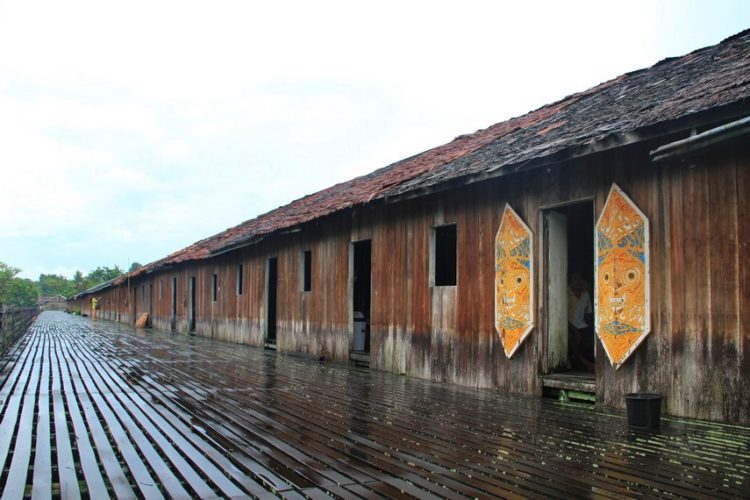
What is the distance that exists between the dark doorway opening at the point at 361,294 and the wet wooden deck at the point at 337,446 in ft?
15.2

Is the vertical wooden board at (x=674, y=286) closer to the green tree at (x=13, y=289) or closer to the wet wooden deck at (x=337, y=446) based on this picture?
the wet wooden deck at (x=337, y=446)

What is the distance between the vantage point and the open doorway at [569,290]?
793 centimetres

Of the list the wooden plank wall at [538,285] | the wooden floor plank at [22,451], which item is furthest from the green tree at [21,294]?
the wooden floor plank at [22,451]

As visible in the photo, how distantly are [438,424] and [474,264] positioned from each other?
3642 millimetres

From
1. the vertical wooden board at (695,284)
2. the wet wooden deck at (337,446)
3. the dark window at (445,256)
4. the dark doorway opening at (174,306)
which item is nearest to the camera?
the wet wooden deck at (337,446)

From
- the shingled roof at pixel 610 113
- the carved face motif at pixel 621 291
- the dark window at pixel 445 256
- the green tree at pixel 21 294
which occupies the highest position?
the shingled roof at pixel 610 113

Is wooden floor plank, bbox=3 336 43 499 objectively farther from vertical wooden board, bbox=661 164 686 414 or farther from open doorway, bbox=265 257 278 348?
open doorway, bbox=265 257 278 348

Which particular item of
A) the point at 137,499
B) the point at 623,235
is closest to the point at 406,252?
the point at 623,235

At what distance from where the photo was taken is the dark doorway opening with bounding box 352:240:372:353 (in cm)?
1302

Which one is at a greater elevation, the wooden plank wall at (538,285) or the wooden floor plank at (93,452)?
the wooden plank wall at (538,285)

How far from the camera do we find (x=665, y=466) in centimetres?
427

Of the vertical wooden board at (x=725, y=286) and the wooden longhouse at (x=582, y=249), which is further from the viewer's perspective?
the wooden longhouse at (x=582, y=249)

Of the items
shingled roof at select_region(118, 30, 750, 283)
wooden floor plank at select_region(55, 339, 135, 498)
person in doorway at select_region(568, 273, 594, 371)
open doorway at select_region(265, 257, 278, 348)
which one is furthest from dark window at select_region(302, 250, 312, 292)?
wooden floor plank at select_region(55, 339, 135, 498)

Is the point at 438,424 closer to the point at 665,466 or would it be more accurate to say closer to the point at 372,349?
the point at 665,466
